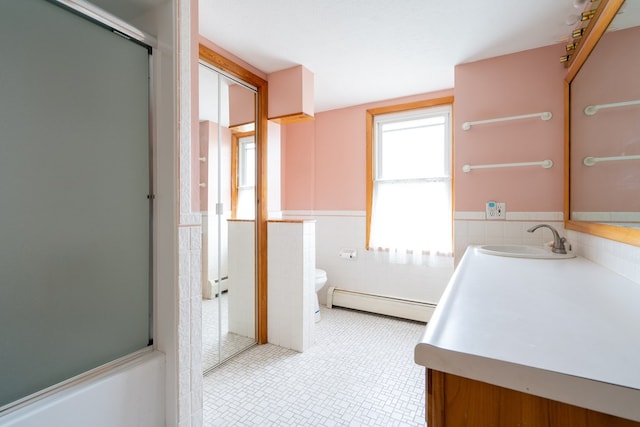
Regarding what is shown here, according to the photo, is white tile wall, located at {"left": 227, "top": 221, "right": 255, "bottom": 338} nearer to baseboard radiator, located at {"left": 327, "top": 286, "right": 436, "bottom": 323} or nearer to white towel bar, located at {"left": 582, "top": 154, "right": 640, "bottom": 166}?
baseboard radiator, located at {"left": 327, "top": 286, "right": 436, "bottom": 323}

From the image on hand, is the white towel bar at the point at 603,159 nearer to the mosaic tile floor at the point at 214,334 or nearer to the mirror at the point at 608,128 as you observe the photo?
the mirror at the point at 608,128

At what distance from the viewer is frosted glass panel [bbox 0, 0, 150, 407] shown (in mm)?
892

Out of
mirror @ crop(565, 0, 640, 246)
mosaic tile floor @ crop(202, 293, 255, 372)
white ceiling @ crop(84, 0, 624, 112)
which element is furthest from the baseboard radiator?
white ceiling @ crop(84, 0, 624, 112)

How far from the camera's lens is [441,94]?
105 inches

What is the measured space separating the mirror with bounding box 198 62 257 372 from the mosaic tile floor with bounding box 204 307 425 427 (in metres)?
0.24

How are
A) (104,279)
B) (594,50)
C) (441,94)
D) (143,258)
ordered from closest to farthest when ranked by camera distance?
(104,279)
(143,258)
(594,50)
(441,94)

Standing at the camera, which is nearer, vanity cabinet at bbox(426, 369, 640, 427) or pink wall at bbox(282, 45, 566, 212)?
vanity cabinet at bbox(426, 369, 640, 427)

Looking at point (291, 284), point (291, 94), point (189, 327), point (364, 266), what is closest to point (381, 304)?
point (364, 266)

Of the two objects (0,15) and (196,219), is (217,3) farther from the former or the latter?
(196,219)

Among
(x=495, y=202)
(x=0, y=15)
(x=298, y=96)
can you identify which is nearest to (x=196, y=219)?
(x=0, y=15)

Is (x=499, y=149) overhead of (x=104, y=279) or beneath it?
overhead

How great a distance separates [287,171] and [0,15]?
2.67 m

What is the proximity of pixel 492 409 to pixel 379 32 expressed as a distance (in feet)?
6.59

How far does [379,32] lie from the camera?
1.80m
